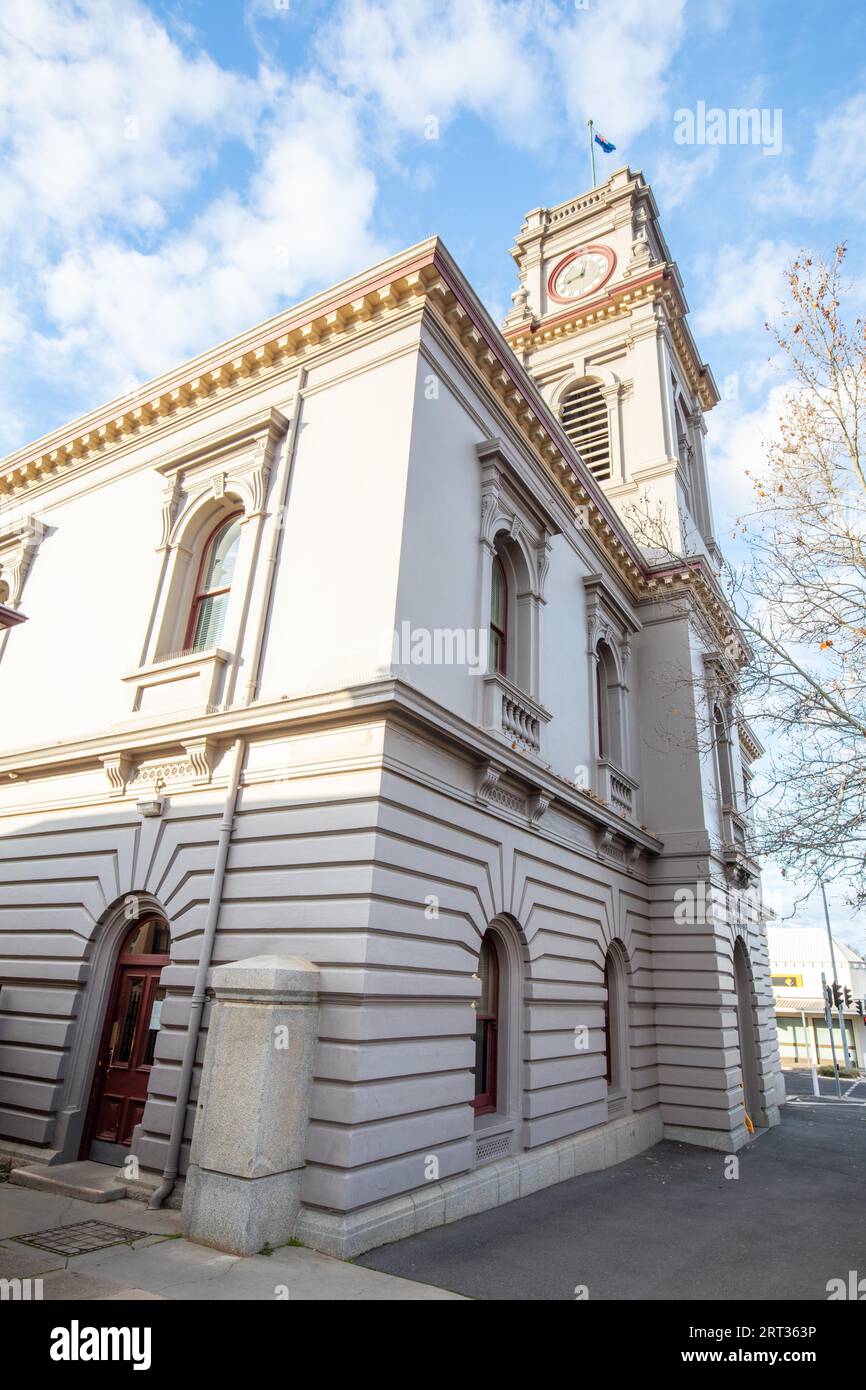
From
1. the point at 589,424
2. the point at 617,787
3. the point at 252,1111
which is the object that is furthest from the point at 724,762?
the point at 252,1111

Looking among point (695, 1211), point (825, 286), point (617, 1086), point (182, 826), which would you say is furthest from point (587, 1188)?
point (825, 286)

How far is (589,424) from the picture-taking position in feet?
74.3

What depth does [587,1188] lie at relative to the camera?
1074 centimetres

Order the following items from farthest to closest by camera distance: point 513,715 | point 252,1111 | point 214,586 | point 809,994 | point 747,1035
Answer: point 809,994 < point 747,1035 < point 214,586 < point 513,715 < point 252,1111

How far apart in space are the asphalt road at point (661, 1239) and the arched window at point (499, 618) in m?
7.05

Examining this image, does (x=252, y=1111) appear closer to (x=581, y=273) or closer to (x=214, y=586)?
(x=214, y=586)

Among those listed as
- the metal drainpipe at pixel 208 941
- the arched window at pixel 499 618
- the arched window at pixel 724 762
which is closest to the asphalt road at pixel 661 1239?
the metal drainpipe at pixel 208 941

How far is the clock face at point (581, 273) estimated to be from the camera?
25547 mm

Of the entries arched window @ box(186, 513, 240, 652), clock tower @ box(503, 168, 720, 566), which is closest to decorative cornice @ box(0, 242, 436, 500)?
arched window @ box(186, 513, 240, 652)

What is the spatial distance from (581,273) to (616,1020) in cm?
2326

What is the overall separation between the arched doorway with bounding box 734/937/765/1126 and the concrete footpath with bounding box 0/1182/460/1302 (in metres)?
14.0

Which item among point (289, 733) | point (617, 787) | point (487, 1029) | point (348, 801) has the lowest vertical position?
point (487, 1029)

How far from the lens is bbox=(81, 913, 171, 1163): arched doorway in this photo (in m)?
9.66
